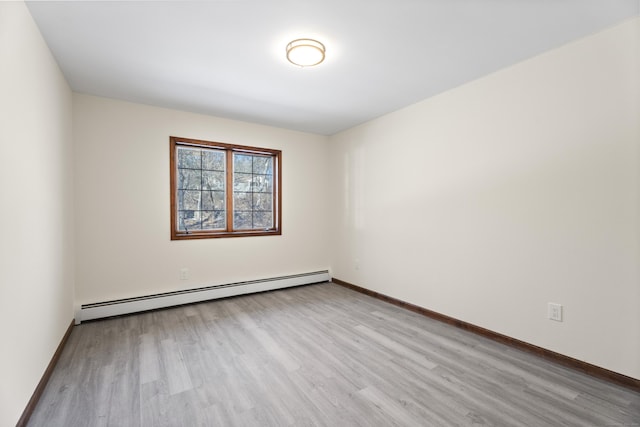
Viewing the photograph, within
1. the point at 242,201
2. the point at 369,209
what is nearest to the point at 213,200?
the point at 242,201

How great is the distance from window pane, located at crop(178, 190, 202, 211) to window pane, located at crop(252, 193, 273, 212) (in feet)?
2.60

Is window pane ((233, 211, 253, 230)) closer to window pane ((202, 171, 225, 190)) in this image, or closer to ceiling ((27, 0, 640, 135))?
window pane ((202, 171, 225, 190))

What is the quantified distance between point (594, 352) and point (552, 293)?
1.45 feet

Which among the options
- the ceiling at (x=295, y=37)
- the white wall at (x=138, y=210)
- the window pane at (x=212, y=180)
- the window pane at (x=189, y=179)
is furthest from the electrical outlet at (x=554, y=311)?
the window pane at (x=189, y=179)

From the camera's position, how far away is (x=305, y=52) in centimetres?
217

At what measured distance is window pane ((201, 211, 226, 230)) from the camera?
3863 millimetres

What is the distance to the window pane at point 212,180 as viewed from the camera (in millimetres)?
3854

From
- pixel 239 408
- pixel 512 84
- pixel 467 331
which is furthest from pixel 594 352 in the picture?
pixel 239 408

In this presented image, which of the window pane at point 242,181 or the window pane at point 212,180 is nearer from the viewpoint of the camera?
the window pane at point 212,180

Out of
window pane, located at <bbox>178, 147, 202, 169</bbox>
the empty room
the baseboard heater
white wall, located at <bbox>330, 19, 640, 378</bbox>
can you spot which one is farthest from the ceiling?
the baseboard heater

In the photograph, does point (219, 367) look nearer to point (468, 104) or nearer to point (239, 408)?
point (239, 408)

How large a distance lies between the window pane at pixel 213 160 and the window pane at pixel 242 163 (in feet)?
0.55

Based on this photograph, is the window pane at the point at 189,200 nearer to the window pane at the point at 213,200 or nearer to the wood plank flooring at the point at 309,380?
the window pane at the point at 213,200

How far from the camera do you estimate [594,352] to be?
208 centimetres
